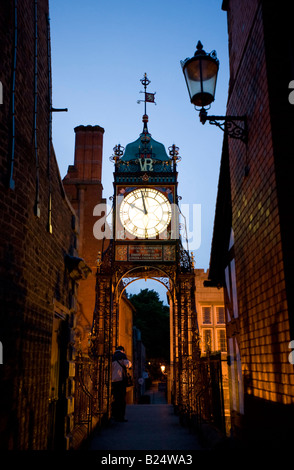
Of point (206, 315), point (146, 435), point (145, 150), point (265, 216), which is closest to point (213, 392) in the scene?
point (146, 435)

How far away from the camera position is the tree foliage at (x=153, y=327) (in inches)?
1933

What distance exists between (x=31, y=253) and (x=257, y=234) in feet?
10.5

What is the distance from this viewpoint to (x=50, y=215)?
6.72 meters

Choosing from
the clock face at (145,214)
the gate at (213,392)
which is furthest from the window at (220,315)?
the gate at (213,392)

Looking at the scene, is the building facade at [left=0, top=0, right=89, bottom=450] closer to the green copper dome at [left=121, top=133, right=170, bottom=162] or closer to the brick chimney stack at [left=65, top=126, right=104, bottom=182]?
the green copper dome at [left=121, top=133, right=170, bottom=162]

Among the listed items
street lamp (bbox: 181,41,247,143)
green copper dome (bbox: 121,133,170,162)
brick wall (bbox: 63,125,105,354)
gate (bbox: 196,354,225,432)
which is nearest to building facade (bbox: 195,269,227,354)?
brick wall (bbox: 63,125,105,354)

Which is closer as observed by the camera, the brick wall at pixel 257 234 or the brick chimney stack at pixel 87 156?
the brick wall at pixel 257 234

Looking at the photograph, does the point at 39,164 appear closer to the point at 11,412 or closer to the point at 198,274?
the point at 11,412

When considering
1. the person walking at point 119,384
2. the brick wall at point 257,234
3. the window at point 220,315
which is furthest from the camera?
the window at point 220,315

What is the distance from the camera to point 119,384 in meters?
11.1

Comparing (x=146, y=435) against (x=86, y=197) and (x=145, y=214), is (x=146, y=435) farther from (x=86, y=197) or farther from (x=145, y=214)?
(x=86, y=197)

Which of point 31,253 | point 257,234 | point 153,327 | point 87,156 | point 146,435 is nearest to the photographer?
point 257,234

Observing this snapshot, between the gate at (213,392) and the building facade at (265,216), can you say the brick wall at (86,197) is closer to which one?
the gate at (213,392)

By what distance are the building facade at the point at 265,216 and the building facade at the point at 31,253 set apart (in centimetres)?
302
